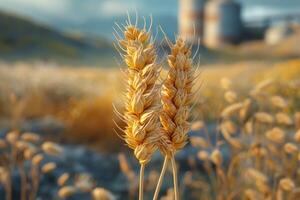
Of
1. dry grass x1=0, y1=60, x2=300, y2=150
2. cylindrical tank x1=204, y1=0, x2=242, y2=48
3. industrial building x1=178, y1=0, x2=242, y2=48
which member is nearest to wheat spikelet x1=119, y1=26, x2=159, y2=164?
dry grass x1=0, y1=60, x2=300, y2=150

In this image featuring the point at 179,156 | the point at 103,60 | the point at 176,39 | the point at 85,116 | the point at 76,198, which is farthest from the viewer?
the point at 103,60

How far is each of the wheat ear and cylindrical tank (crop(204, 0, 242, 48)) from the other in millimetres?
26374

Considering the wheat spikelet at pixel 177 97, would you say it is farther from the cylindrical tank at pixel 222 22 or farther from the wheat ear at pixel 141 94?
the cylindrical tank at pixel 222 22

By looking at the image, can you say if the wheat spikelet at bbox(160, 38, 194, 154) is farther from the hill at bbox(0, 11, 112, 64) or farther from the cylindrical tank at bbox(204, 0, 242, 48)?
the cylindrical tank at bbox(204, 0, 242, 48)

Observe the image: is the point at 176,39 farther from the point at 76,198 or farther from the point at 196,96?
the point at 76,198

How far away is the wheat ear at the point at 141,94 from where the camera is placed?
110 centimetres

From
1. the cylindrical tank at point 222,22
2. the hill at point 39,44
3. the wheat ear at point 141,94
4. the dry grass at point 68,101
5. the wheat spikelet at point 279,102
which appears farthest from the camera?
the cylindrical tank at point 222,22

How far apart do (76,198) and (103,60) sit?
18896 mm

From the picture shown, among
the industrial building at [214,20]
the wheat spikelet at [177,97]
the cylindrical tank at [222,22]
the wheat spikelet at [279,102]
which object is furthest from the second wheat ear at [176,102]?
the cylindrical tank at [222,22]

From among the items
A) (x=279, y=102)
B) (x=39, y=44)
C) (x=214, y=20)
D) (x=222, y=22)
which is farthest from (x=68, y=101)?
(x=214, y=20)

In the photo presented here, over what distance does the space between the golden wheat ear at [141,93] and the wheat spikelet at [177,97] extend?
0.04 metres

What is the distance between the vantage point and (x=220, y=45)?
2722cm

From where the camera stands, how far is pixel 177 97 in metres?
1.16

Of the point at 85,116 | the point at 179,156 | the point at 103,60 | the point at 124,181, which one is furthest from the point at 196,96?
the point at 103,60
